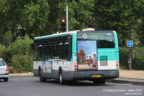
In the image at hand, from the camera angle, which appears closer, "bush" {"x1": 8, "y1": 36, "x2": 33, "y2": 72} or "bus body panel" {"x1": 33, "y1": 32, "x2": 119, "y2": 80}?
"bus body panel" {"x1": 33, "y1": 32, "x2": 119, "y2": 80}

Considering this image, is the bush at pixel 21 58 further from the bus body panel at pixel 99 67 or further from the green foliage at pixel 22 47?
the bus body panel at pixel 99 67

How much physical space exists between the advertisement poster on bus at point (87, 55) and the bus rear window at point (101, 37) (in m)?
0.27

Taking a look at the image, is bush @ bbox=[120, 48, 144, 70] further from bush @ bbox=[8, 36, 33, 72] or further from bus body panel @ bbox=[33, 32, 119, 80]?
bus body panel @ bbox=[33, 32, 119, 80]

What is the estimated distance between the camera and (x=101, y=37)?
24.0 meters

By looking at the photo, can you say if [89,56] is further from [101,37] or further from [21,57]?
[21,57]

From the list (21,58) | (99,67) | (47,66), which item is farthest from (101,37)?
(21,58)

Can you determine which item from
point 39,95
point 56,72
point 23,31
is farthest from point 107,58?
point 23,31

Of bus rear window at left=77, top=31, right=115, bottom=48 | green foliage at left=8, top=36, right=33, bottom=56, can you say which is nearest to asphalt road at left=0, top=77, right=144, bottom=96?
bus rear window at left=77, top=31, right=115, bottom=48

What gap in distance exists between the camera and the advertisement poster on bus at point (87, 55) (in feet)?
77.2

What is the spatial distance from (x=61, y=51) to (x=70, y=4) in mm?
25415

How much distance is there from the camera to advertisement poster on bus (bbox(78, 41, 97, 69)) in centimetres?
2353

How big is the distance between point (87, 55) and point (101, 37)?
1.25 meters

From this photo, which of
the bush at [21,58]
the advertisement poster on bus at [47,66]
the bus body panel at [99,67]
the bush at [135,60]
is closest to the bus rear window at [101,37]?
the bus body panel at [99,67]

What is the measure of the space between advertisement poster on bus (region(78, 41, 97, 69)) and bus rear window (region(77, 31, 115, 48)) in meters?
0.27
